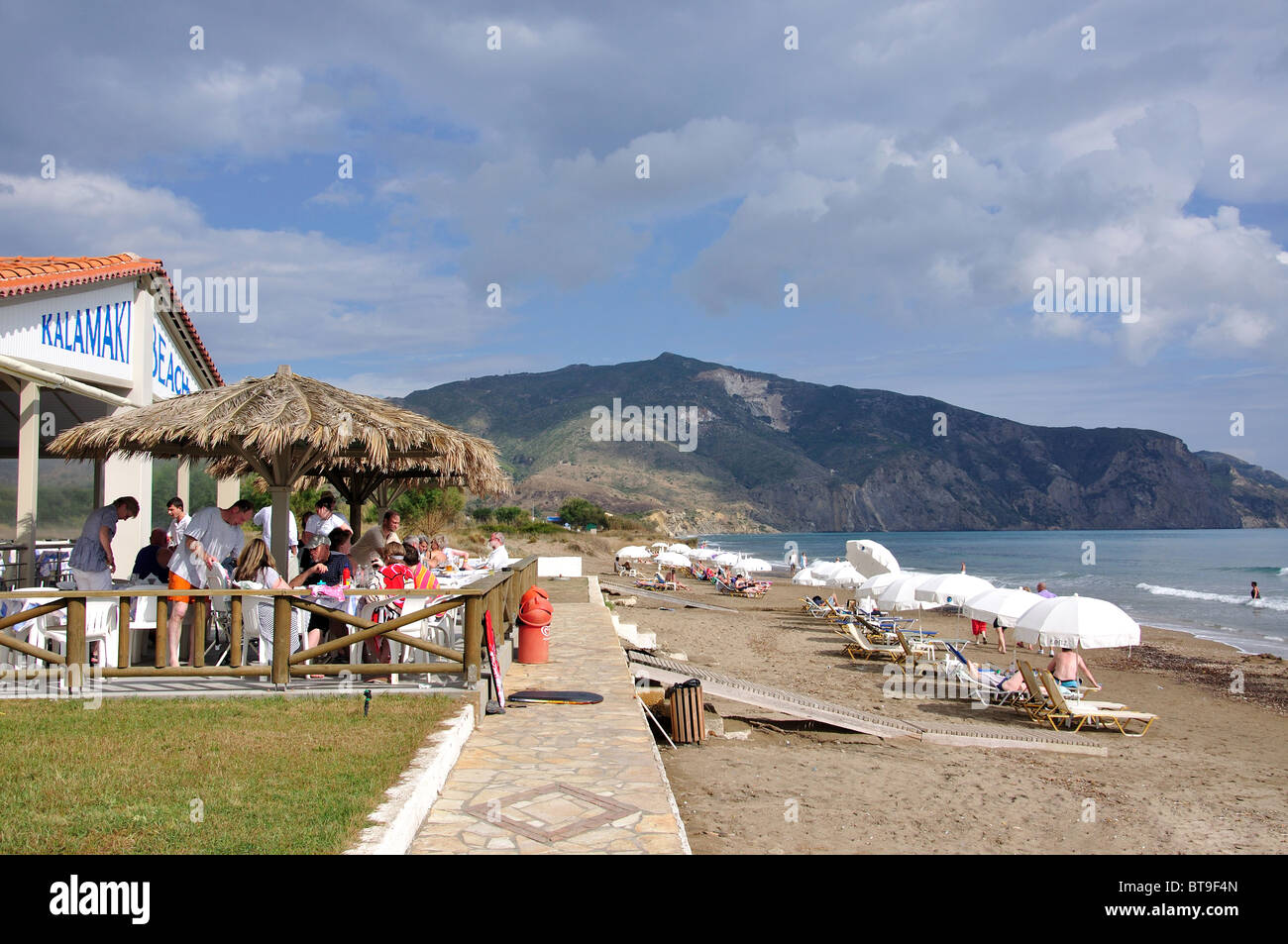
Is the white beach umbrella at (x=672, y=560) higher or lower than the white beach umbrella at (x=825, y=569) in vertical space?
lower

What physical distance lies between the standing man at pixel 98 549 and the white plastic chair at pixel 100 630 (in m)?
0.42

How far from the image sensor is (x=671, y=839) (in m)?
4.23

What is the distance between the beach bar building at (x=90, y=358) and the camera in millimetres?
9055

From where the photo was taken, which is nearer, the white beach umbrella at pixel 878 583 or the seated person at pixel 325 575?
the seated person at pixel 325 575

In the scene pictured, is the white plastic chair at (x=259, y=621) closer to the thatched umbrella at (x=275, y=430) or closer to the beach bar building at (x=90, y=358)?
the thatched umbrella at (x=275, y=430)

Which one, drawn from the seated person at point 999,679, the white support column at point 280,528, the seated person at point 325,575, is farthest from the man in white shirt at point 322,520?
the seated person at point 999,679

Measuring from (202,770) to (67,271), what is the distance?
7.49 meters

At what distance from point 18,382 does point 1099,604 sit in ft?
46.6

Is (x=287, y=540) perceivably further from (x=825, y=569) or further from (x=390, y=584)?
(x=825, y=569)

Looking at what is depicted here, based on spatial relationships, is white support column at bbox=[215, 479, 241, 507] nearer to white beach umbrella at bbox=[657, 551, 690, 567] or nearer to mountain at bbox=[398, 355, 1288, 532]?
white beach umbrella at bbox=[657, 551, 690, 567]

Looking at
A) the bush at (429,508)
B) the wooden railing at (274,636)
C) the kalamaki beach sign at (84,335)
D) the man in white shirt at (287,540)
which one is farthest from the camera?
the bush at (429,508)

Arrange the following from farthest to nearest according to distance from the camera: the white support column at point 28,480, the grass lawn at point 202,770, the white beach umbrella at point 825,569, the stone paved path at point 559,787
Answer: the white beach umbrella at point 825,569 → the white support column at point 28,480 → the stone paved path at point 559,787 → the grass lawn at point 202,770

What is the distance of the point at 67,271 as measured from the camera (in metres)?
9.70
